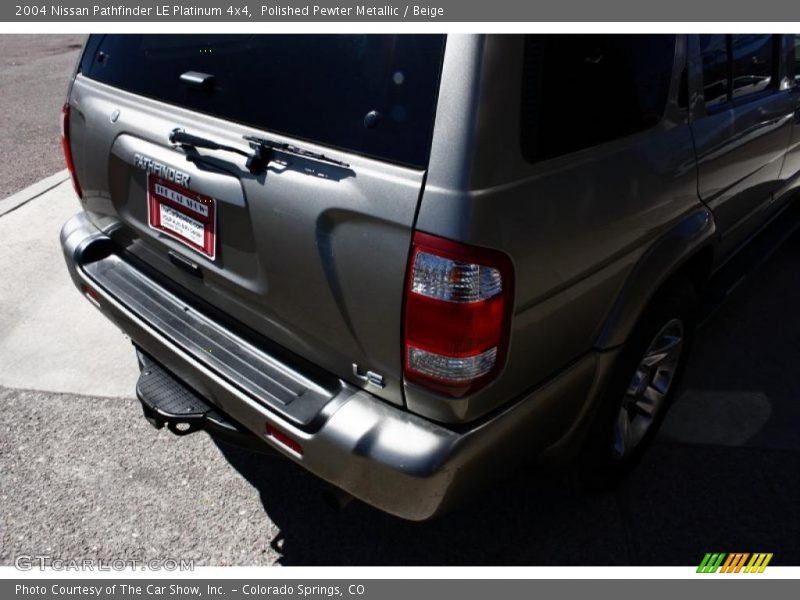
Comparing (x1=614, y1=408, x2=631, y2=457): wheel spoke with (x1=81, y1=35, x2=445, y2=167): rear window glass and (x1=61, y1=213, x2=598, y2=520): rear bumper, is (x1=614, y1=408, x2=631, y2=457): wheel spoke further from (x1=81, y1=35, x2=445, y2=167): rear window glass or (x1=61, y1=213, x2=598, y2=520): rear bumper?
(x1=81, y1=35, x2=445, y2=167): rear window glass

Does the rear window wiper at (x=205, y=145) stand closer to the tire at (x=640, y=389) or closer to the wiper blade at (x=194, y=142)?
the wiper blade at (x=194, y=142)

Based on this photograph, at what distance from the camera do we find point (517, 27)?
1721 millimetres

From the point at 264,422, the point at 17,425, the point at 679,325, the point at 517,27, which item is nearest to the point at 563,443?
the point at 679,325

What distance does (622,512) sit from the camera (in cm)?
263

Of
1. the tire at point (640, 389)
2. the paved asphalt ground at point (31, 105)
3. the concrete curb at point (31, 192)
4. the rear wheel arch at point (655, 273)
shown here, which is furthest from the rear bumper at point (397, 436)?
the paved asphalt ground at point (31, 105)

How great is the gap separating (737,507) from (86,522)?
2.44 meters

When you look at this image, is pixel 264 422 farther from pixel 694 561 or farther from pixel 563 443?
pixel 694 561

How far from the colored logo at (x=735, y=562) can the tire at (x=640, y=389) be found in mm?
414

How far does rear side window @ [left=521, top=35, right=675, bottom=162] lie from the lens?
68.5 inches

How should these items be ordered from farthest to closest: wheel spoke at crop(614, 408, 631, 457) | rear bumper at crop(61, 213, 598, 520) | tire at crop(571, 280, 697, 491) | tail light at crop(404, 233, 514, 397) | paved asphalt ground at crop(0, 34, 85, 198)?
paved asphalt ground at crop(0, 34, 85, 198) < wheel spoke at crop(614, 408, 631, 457) < tire at crop(571, 280, 697, 491) < rear bumper at crop(61, 213, 598, 520) < tail light at crop(404, 233, 514, 397)

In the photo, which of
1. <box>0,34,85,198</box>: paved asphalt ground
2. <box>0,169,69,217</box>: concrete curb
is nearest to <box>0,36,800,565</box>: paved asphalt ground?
<box>0,169,69,217</box>: concrete curb

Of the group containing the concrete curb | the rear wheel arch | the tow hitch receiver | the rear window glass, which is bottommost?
the concrete curb

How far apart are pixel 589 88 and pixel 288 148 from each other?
2.74 ft

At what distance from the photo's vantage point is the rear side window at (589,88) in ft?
5.71
